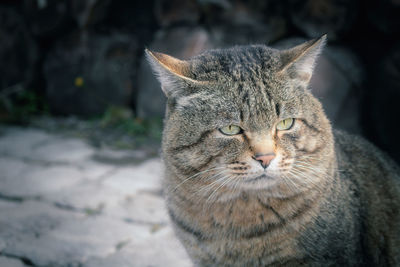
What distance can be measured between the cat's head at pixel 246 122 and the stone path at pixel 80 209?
809mm

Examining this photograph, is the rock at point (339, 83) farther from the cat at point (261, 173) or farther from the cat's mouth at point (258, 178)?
the cat's mouth at point (258, 178)

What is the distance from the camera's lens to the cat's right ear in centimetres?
176

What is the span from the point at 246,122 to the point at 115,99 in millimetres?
3614

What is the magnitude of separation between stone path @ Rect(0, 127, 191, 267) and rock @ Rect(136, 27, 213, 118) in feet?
2.77

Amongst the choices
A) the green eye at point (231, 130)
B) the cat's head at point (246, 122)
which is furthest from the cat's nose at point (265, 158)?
the green eye at point (231, 130)

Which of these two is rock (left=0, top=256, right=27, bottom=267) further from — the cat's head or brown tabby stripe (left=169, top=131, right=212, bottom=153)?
brown tabby stripe (left=169, top=131, right=212, bottom=153)

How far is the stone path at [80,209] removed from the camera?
2.30 metres

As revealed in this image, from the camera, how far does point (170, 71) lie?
1754 mm

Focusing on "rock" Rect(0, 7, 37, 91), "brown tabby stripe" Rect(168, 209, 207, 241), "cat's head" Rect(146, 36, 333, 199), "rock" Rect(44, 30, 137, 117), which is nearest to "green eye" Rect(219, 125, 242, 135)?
"cat's head" Rect(146, 36, 333, 199)

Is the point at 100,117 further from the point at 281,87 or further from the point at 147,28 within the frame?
the point at 281,87

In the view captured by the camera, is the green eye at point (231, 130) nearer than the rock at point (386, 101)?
Yes

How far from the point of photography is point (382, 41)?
3.64m

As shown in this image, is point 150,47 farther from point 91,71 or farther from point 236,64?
point 236,64

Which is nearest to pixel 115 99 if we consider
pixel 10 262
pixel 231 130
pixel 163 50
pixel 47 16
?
pixel 163 50
